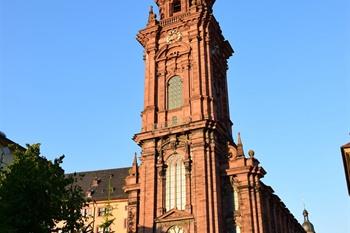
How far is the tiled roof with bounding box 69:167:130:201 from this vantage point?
71.1 m

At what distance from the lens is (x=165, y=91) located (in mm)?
55156

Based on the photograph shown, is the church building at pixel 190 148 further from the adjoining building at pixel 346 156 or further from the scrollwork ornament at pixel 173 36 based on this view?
the adjoining building at pixel 346 156

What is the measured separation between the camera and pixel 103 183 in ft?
249

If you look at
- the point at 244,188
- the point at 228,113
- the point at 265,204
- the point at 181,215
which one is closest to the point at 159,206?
the point at 181,215

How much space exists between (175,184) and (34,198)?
75.8ft

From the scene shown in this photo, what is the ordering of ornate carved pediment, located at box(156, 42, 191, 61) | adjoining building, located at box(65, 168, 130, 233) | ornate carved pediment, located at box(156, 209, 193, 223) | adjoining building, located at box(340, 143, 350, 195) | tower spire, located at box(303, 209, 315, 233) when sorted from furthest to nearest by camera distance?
tower spire, located at box(303, 209, 315, 233), adjoining building, located at box(65, 168, 130, 233), ornate carved pediment, located at box(156, 42, 191, 61), ornate carved pediment, located at box(156, 209, 193, 223), adjoining building, located at box(340, 143, 350, 195)

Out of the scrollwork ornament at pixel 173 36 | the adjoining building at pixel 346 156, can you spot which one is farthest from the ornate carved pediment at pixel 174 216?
the scrollwork ornament at pixel 173 36

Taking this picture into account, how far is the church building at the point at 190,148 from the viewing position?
156 ft

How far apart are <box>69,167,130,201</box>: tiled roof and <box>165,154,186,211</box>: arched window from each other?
1993 centimetres

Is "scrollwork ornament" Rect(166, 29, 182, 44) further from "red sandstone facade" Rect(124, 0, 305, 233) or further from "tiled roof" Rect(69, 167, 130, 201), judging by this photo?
"tiled roof" Rect(69, 167, 130, 201)

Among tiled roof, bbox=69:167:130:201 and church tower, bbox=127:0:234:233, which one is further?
tiled roof, bbox=69:167:130:201

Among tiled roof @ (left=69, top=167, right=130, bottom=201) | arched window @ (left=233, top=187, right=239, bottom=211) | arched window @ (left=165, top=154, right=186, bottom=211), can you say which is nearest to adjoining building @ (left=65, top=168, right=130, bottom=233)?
tiled roof @ (left=69, top=167, right=130, bottom=201)

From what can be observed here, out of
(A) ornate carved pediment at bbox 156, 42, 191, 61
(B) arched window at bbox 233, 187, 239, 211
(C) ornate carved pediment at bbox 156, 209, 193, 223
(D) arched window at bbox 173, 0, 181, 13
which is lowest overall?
(C) ornate carved pediment at bbox 156, 209, 193, 223

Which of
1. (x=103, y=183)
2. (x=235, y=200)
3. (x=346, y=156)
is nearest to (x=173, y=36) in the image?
(x=235, y=200)
